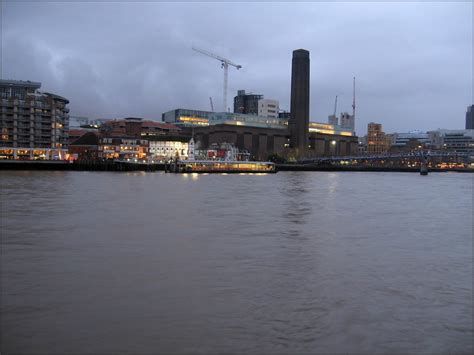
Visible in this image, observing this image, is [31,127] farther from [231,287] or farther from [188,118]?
[231,287]

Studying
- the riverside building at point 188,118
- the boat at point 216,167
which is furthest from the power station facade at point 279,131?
the boat at point 216,167

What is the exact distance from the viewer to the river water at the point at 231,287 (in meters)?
7.23

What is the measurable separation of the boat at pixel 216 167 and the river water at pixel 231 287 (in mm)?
65081

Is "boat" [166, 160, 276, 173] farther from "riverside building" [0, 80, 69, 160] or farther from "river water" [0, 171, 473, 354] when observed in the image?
"river water" [0, 171, 473, 354]

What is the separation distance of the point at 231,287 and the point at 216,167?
7875 cm

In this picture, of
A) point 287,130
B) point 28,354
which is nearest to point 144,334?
point 28,354

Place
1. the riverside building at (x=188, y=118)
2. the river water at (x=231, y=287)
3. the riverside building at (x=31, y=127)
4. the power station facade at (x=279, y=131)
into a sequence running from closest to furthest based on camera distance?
the river water at (x=231, y=287) < the riverside building at (x=31, y=127) < the power station facade at (x=279, y=131) < the riverside building at (x=188, y=118)

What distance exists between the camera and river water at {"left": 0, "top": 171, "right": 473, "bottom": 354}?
723 cm

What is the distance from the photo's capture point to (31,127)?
87.9m

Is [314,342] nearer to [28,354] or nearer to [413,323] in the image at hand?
[413,323]

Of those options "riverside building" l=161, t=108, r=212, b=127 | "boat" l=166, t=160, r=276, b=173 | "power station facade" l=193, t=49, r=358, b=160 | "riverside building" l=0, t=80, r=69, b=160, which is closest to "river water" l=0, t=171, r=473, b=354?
"boat" l=166, t=160, r=276, b=173

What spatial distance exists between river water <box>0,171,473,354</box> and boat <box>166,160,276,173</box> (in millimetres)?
65081

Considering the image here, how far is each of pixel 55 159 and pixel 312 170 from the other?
6583 centimetres

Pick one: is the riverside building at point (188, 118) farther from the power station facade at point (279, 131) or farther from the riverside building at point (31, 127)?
the riverside building at point (31, 127)
